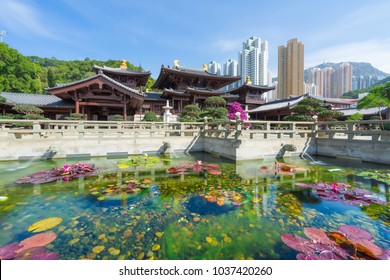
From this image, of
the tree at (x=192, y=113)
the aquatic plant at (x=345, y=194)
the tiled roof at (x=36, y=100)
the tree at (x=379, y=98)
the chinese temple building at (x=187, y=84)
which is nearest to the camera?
the aquatic plant at (x=345, y=194)

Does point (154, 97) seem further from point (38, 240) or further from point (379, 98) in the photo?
point (379, 98)

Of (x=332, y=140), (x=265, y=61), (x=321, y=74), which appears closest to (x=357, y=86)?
(x=321, y=74)

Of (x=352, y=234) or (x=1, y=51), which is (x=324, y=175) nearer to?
(x=352, y=234)

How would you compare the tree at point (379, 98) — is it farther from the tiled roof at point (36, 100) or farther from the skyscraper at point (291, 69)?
the skyscraper at point (291, 69)

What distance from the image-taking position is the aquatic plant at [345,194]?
4453mm

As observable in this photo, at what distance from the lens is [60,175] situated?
21.2ft

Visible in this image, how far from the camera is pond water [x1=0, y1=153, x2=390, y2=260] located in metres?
2.84

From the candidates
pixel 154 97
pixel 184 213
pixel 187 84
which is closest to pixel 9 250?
pixel 184 213

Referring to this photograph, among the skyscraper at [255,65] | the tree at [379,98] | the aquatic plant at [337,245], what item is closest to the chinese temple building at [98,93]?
the aquatic plant at [337,245]

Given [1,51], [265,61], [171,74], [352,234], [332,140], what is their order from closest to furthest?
1. [352,234]
2. [332,140]
3. [171,74]
4. [1,51]
5. [265,61]

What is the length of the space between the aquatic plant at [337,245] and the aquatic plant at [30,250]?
356 centimetres

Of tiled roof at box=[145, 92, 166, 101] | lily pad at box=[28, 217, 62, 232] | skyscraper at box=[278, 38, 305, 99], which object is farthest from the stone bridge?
skyscraper at box=[278, 38, 305, 99]
